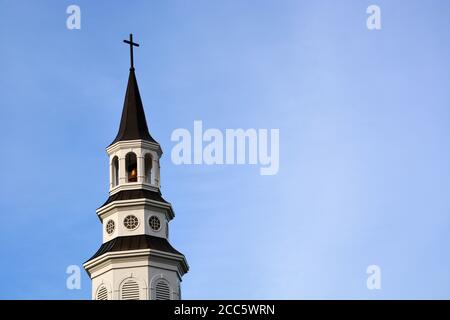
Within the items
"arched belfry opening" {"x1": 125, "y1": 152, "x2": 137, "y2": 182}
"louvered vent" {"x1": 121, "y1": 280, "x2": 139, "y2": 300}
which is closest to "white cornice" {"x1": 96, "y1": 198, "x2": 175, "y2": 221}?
"arched belfry opening" {"x1": 125, "y1": 152, "x2": 137, "y2": 182}

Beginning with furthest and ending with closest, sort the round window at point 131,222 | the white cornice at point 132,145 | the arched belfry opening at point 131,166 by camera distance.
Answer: the arched belfry opening at point 131,166 < the white cornice at point 132,145 < the round window at point 131,222

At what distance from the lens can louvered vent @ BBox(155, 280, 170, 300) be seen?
10112cm

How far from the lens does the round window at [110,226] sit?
104000mm

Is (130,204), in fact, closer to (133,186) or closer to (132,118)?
(133,186)

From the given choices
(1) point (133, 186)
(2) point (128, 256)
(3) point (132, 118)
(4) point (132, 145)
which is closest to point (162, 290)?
(2) point (128, 256)

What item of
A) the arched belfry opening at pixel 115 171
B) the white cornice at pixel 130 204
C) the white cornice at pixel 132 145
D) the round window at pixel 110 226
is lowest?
the round window at pixel 110 226

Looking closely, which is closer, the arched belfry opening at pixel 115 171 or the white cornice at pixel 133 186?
the white cornice at pixel 133 186

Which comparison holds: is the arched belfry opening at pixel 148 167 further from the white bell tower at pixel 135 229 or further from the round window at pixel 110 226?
the round window at pixel 110 226

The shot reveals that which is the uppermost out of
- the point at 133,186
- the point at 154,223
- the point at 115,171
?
the point at 115,171

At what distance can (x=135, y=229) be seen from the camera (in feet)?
339

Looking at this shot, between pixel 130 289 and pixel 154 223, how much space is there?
539 centimetres

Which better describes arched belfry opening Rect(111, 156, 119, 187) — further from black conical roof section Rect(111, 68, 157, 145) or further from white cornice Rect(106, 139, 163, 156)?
black conical roof section Rect(111, 68, 157, 145)

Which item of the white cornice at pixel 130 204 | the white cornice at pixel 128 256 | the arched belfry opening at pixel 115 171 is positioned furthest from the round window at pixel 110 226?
the arched belfry opening at pixel 115 171
